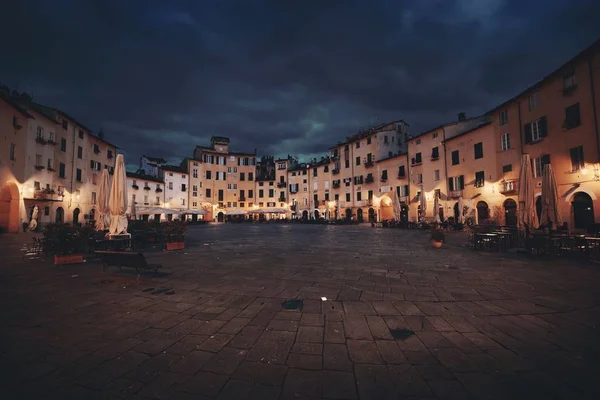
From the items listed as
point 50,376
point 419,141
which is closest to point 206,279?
point 50,376

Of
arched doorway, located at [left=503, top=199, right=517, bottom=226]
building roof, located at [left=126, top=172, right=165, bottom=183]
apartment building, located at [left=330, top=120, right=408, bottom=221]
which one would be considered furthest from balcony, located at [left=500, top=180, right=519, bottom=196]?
building roof, located at [left=126, top=172, right=165, bottom=183]

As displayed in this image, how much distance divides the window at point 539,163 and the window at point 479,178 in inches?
211

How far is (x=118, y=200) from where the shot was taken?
9.89m

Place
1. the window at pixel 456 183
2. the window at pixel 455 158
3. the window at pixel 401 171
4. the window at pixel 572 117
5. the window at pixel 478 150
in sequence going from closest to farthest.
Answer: the window at pixel 572 117, the window at pixel 478 150, the window at pixel 456 183, the window at pixel 455 158, the window at pixel 401 171

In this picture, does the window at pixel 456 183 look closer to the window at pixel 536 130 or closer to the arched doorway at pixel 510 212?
the arched doorway at pixel 510 212

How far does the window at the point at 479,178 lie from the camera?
77.9 ft

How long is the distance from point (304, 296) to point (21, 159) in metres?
28.7

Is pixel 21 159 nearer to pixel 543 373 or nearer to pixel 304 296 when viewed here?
pixel 304 296

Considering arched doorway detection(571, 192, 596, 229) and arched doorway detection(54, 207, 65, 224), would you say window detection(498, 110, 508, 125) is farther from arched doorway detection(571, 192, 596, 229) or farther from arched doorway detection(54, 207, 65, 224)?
arched doorway detection(54, 207, 65, 224)

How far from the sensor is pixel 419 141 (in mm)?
32094

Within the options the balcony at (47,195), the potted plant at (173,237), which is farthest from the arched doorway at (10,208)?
the potted plant at (173,237)

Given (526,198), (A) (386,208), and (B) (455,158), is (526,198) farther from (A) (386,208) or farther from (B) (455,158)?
(A) (386,208)

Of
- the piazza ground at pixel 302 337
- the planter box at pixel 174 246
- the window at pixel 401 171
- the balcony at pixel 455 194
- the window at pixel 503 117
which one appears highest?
the window at pixel 503 117

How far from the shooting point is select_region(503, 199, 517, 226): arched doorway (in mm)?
20812
